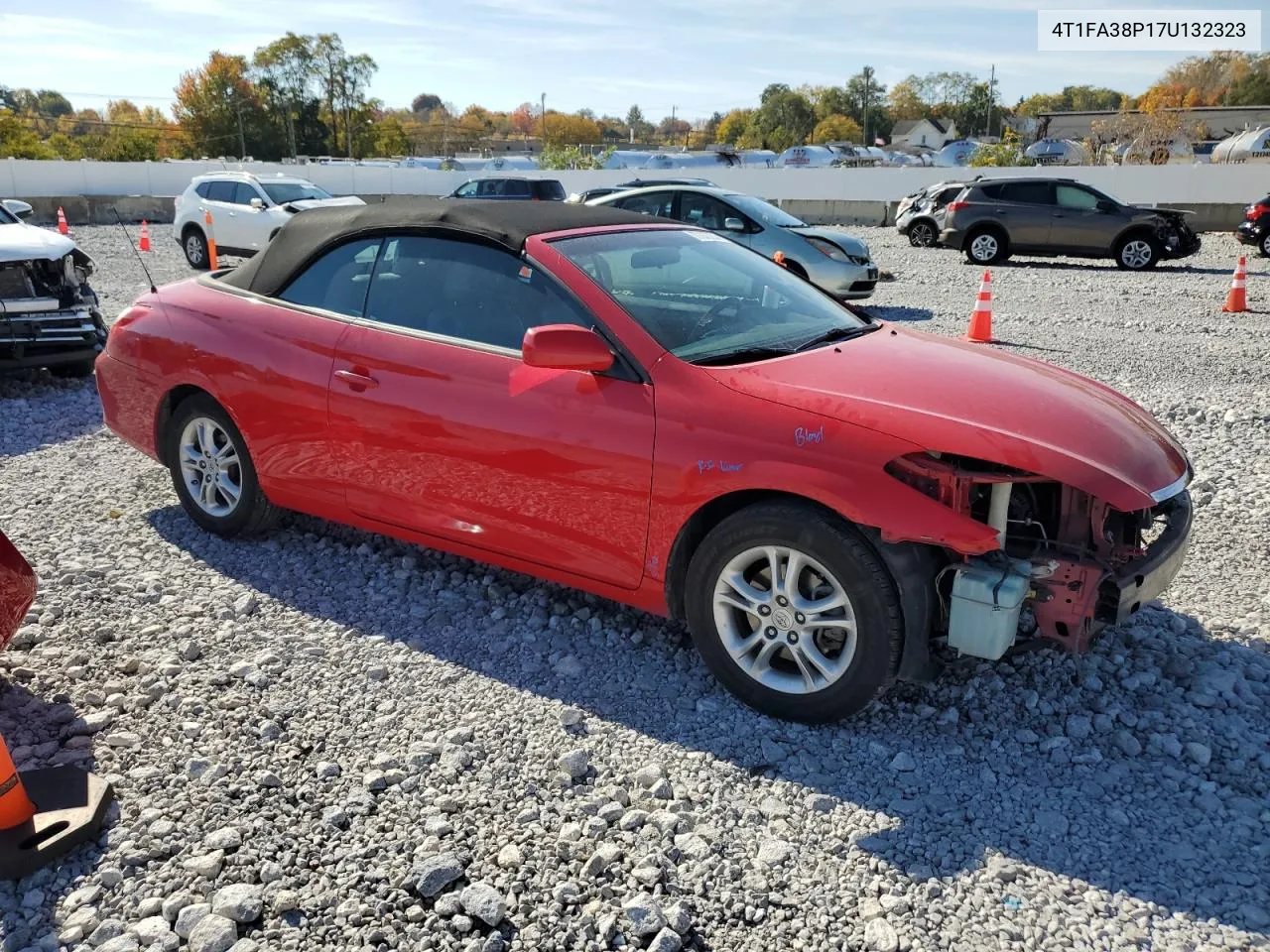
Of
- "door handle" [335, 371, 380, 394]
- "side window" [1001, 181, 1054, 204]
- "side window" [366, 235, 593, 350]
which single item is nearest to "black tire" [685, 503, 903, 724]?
"side window" [366, 235, 593, 350]

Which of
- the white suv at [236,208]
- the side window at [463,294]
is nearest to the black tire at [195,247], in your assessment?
the white suv at [236,208]

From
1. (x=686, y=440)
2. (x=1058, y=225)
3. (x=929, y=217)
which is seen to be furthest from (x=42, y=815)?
(x=929, y=217)

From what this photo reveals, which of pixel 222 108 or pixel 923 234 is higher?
pixel 222 108

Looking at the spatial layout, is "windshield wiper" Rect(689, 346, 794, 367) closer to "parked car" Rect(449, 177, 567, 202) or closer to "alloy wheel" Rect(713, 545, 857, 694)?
"alloy wheel" Rect(713, 545, 857, 694)

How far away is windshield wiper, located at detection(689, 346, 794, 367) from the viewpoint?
11.9 feet

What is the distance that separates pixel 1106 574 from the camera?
3.15 meters

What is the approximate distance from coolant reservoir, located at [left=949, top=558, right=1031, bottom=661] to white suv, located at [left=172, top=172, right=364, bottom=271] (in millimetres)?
16009

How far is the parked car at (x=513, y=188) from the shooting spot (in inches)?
953

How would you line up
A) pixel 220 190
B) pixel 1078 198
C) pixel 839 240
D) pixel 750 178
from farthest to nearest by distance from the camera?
pixel 750 178 → pixel 1078 198 → pixel 220 190 → pixel 839 240

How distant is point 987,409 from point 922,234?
20657mm

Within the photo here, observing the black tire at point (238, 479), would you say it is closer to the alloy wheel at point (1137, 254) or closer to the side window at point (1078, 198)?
the alloy wheel at point (1137, 254)

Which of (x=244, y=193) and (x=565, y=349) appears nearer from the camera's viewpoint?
(x=565, y=349)

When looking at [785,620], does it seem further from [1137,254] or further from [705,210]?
[1137,254]

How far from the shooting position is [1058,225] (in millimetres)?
18391
